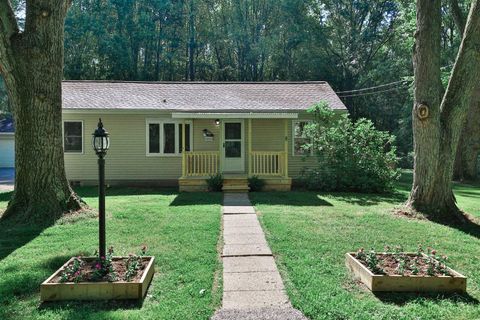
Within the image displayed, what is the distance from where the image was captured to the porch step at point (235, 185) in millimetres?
11898

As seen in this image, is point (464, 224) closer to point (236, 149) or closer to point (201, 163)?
point (201, 163)

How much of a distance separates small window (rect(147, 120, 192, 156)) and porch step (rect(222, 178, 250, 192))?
2646 millimetres

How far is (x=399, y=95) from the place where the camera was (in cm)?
2839

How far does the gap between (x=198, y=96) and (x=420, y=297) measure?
492 inches

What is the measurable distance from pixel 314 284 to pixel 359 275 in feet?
1.87

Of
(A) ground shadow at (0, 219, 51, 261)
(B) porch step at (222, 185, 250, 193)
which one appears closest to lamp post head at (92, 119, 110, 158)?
(A) ground shadow at (0, 219, 51, 261)

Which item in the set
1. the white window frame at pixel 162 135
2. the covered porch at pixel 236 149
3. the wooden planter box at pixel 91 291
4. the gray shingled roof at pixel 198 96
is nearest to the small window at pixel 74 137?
the gray shingled roof at pixel 198 96

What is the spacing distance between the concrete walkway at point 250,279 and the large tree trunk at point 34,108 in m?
3.50

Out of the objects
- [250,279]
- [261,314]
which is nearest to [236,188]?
[250,279]

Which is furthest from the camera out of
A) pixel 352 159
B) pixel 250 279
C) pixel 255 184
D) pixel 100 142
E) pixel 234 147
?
pixel 234 147

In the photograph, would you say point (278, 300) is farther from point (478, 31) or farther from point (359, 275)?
point (478, 31)

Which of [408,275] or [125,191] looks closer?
[408,275]

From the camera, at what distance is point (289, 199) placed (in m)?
10.4

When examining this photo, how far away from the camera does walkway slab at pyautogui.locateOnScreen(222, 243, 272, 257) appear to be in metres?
5.33
